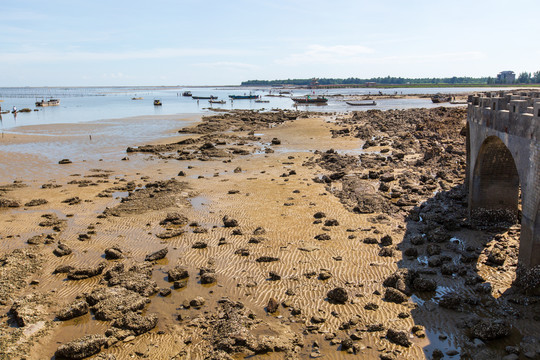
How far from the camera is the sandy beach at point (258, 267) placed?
10266 millimetres

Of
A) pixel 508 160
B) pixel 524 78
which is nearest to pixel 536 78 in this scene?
pixel 524 78

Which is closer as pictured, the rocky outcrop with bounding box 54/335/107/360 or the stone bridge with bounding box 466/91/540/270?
the rocky outcrop with bounding box 54/335/107/360

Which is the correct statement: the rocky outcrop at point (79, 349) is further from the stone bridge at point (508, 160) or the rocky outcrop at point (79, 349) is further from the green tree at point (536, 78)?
the green tree at point (536, 78)

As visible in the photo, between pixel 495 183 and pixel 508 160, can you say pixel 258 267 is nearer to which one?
pixel 495 183

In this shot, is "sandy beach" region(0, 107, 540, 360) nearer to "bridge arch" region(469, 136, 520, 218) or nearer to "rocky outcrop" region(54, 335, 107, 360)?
"rocky outcrop" region(54, 335, 107, 360)

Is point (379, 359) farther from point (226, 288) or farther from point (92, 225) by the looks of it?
point (92, 225)

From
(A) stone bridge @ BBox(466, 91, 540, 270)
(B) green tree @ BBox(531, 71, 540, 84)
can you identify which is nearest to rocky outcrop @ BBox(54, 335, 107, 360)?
(A) stone bridge @ BBox(466, 91, 540, 270)

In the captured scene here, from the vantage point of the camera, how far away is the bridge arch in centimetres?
1750

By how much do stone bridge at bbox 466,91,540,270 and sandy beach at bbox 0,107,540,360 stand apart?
4.66 ft

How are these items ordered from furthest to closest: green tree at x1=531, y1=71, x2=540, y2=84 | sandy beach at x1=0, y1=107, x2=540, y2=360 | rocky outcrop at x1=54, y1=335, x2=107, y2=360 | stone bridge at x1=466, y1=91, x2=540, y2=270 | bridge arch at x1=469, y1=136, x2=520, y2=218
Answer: green tree at x1=531, y1=71, x2=540, y2=84
bridge arch at x1=469, y1=136, x2=520, y2=218
stone bridge at x1=466, y1=91, x2=540, y2=270
sandy beach at x1=0, y1=107, x2=540, y2=360
rocky outcrop at x1=54, y1=335, x2=107, y2=360

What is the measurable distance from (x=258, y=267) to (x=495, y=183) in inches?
446

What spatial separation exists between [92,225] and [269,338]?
12.2 metres

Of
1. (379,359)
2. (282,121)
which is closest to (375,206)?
(379,359)

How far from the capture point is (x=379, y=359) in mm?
9523
